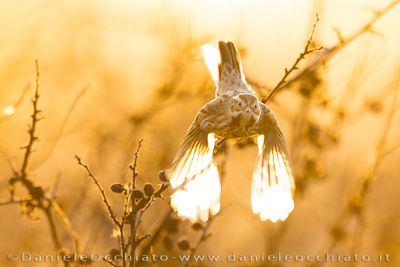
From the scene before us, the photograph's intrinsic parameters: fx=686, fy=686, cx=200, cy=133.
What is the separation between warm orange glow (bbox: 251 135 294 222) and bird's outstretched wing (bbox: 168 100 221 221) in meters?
0.13

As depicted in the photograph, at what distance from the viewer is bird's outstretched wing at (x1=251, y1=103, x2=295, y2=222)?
1.90m

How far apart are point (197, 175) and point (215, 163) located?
0.10 m

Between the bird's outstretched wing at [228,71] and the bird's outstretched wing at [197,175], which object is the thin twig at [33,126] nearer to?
the bird's outstretched wing at [197,175]

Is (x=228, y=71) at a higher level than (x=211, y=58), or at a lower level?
lower

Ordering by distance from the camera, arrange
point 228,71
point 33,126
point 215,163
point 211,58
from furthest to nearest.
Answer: point 211,58
point 228,71
point 215,163
point 33,126

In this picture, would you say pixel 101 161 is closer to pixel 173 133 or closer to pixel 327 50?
pixel 173 133

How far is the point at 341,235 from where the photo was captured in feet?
9.05

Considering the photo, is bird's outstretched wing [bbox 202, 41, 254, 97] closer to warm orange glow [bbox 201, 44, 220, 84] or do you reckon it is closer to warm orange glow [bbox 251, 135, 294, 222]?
warm orange glow [bbox 201, 44, 220, 84]

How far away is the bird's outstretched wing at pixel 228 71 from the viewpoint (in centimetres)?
205

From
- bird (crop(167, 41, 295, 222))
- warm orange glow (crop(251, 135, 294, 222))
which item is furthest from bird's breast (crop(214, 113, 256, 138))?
warm orange glow (crop(251, 135, 294, 222))

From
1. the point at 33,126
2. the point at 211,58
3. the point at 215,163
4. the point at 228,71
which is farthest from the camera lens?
the point at 211,58

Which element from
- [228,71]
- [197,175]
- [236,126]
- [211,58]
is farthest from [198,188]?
[211,58]

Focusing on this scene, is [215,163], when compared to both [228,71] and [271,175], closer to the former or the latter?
[271,175]

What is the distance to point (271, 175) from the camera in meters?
1.98
